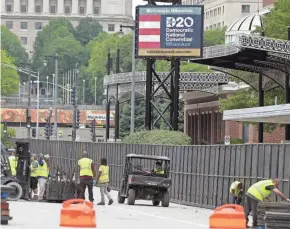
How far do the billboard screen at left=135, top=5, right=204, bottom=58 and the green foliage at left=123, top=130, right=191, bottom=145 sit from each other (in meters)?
4.66

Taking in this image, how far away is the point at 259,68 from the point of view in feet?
209

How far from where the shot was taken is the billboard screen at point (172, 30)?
231 ft

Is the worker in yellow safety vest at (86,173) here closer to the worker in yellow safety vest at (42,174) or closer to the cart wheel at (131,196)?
the cart wheel at (131,196)

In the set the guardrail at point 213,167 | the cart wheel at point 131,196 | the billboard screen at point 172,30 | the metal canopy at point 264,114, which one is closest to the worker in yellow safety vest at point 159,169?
the cart wheel at point 131,196

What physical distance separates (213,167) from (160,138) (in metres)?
15.2

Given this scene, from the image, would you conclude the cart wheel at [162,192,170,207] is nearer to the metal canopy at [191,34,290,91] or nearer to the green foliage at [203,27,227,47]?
the metal canopy at [191,34,290,91]

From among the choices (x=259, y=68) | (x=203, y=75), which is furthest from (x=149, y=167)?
(x=203, y=75)

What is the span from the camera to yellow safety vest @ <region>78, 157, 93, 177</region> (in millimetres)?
46719

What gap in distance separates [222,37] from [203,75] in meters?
83.6

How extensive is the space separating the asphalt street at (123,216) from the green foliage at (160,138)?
1329 cm

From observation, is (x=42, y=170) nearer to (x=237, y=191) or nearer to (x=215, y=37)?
(x=237, y=191)

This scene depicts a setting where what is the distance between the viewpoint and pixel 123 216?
1587 inches

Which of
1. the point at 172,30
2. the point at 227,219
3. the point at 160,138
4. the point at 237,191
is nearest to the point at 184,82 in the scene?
the point at 172,30

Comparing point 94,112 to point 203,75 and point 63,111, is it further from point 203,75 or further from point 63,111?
point 203,75
